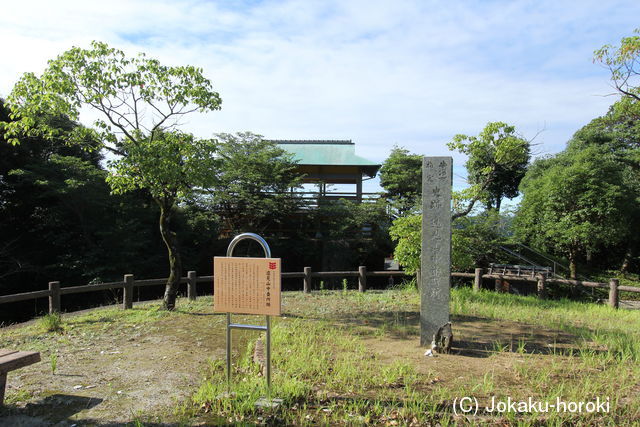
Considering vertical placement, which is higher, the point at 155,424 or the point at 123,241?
the point at 123,241

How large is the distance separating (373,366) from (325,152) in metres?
14.5

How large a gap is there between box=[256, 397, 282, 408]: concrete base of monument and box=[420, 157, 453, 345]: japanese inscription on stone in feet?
8.41

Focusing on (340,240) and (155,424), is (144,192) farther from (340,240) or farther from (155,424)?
(155,424)

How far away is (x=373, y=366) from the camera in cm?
443

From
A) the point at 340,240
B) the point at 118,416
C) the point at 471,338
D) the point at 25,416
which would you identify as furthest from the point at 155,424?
the point at 340,240

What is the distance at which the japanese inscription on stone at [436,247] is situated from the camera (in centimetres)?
532

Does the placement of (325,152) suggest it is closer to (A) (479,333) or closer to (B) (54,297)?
(B) (54,297)

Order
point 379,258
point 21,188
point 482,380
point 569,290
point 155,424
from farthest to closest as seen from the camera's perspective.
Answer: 1. point 379,258
2. point 569,290
3. point 21,188
4. point 482,380
5. point 155,424

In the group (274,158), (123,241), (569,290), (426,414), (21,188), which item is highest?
(274,158)

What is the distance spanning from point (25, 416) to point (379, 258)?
1469 centimetres

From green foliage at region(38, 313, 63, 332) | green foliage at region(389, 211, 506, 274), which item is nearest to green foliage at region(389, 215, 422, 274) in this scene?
green foliage at region(389, 211, 506, 274)

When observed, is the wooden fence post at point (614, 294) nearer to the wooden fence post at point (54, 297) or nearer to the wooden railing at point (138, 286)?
the wooden railing at point (138, 286)

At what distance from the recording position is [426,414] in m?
3.30

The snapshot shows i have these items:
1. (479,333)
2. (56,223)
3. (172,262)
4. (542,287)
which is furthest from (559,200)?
(56,223)
